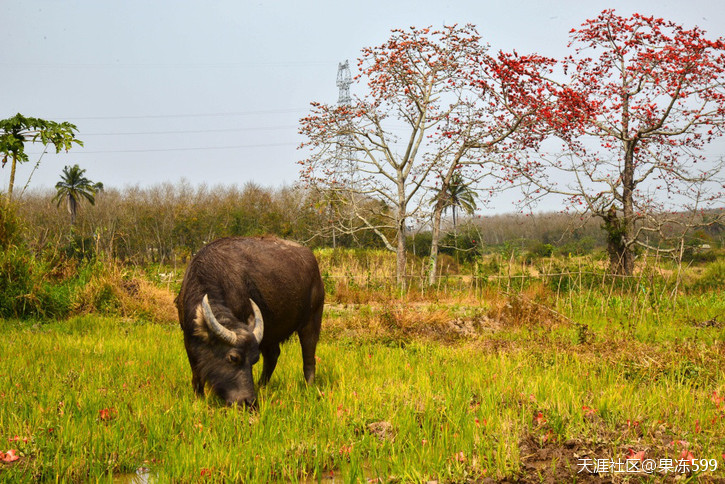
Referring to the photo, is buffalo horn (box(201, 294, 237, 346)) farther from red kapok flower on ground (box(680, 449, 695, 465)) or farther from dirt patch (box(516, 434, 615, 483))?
red kapok flower on ground (box(680, 449, 695, 465))

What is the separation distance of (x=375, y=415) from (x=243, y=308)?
1.65 metres

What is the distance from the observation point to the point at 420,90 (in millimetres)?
17484

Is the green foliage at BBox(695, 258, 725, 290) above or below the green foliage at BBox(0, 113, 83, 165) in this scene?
below

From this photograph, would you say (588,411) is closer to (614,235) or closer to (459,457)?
(459,457)

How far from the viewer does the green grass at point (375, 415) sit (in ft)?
11.2

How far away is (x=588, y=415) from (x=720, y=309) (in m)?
9.03

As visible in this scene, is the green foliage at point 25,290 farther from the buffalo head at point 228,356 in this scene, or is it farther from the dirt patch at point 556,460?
the dirt patch at point 556,460

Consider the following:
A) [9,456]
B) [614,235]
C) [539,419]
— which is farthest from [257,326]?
[614,235]

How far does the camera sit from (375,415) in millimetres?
4430

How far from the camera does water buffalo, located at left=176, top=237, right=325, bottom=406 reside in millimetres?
4406

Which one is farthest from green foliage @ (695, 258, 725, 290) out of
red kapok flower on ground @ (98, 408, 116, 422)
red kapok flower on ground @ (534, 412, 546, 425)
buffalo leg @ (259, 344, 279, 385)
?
red kapok flower on ground @ (98, 408, 116, 422)

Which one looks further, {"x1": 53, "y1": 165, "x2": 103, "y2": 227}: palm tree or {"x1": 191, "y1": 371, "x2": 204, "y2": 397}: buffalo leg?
{"x1": 53, "y1": 165, "x2": 103, "y2": 227}: palm tree

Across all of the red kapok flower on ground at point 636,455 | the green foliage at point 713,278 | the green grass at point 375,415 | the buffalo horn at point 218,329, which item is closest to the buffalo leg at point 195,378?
the green grass at point 375,415

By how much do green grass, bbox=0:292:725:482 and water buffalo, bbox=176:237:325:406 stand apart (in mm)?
307
